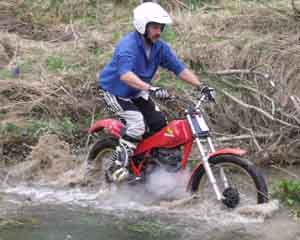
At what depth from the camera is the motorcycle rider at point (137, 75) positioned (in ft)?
23.0

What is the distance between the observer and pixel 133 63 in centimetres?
707

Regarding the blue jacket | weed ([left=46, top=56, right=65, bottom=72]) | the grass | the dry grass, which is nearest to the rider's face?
the blue jacket

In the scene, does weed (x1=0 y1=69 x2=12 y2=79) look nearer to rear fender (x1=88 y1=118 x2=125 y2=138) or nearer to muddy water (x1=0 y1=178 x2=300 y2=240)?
rear fender (x1=88 y1=118 x2=125 y2=138)

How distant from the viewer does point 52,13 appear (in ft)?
44.6

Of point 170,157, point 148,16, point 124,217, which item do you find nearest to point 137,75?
point 148,16

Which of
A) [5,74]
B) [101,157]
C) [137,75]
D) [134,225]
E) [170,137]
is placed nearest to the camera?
[134,225]

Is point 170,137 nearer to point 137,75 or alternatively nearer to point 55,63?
point 137,75

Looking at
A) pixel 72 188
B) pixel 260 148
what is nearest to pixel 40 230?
pixel 72 188

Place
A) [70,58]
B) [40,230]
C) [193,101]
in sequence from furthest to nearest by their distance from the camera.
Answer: [70,58], [193,101], [40,230]

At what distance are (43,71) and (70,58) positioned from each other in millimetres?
663

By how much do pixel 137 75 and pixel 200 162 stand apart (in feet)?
3.59

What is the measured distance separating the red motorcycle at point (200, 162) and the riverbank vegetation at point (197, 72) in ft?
4.59

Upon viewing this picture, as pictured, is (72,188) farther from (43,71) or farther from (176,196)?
(43,71)

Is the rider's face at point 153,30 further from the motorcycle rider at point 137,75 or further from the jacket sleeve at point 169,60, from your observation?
the jacket sleeve at point 169,60
